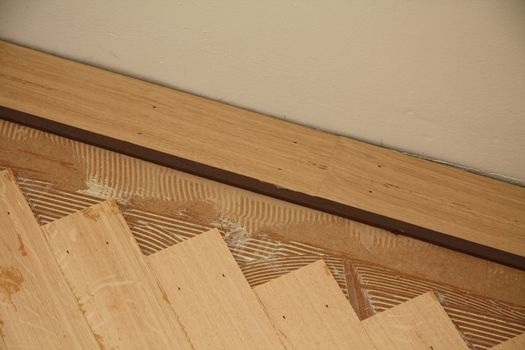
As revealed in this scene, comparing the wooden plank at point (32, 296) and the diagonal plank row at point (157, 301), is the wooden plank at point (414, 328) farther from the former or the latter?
the wooden plank at point (32, 296)

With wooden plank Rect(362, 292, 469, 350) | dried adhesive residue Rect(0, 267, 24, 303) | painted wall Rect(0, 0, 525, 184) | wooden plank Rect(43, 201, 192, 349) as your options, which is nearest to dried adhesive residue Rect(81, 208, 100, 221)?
wooden plank Rect(43, 201, 192, 349)

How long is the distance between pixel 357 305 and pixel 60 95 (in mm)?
491

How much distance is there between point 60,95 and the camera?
903 mm

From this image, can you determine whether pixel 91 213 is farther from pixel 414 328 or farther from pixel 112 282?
pixel 414 328

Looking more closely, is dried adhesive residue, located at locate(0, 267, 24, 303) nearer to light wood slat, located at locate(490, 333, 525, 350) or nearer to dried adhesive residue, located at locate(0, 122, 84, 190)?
dried adhesive residue, located at locate(0, 122, 84, 190)

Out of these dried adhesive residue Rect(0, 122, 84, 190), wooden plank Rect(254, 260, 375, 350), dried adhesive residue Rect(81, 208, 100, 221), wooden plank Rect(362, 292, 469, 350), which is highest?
dried adhesive residue Rect(0, 122, 84, 190)

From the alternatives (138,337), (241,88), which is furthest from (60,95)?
(138,337)

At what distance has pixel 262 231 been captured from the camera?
85 centimetres

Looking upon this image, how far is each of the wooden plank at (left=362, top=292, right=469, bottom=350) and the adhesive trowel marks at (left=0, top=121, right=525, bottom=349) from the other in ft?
0.04

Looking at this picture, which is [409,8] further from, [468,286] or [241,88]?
[468,286]

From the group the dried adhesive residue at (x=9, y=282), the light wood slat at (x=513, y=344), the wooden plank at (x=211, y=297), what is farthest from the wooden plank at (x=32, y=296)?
the light wood slat at (x=513, y=344)

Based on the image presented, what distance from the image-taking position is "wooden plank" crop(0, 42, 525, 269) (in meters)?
0.87

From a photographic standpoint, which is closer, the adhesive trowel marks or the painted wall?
the painted wall

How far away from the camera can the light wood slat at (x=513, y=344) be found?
82 cm
